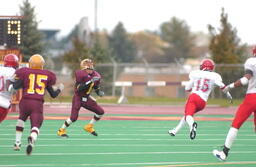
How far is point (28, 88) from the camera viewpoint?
Answer: 1236 cm

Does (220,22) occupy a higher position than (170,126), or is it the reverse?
(220,22)

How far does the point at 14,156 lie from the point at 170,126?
8.66 m

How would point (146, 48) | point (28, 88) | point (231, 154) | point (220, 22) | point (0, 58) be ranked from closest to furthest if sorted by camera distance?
point (28, 88) → point (231, 154) → point (0, 58) → point (220, 22) → point (146, 48)

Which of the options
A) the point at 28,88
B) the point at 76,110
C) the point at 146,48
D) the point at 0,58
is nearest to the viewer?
the point at 28,88

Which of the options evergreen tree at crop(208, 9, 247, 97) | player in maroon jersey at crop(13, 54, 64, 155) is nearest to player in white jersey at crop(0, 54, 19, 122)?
player in maroon jersey at crop(13, 54, 64, 155)

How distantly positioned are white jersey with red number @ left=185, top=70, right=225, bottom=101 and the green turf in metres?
1.16

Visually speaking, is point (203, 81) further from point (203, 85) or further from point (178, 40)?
point (178, 40)

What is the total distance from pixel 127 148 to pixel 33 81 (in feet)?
9.03

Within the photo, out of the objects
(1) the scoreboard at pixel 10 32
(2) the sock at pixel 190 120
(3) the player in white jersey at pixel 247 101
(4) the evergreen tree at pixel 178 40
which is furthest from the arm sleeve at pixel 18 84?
(4) the evergreen tree at pixel 178 40

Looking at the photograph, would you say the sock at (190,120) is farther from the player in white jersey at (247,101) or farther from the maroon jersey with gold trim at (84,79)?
the maroon jersey with gold trim at (84,79)

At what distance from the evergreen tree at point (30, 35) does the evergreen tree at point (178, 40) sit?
272 ft

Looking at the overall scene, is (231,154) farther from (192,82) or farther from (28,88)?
(28,88)

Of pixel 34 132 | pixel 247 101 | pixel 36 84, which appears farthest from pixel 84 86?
pixel 247 101

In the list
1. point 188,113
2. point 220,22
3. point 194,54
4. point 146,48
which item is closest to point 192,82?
point 188,113
